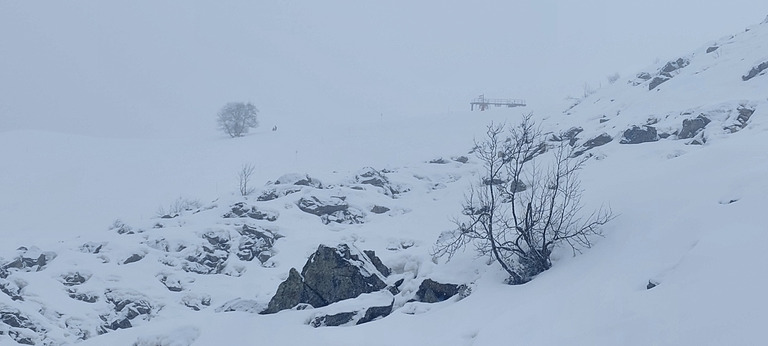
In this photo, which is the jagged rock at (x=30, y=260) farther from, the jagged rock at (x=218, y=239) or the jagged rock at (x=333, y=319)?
the jagged rock at (x=333, y=319)

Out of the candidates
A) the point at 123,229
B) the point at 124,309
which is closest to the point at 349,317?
the point at 124,309

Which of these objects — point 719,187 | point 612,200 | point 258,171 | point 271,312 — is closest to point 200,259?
point 271,312

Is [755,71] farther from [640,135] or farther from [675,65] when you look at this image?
[675,65]

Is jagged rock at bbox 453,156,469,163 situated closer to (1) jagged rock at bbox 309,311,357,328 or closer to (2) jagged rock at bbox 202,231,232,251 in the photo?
(2) jagged rock at bbox 202,231,232,251

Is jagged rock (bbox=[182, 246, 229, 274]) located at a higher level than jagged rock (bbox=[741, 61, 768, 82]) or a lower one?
lower

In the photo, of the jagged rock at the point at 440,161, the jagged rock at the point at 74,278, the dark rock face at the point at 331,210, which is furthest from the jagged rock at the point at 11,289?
the jagged rock at the point at 440,161

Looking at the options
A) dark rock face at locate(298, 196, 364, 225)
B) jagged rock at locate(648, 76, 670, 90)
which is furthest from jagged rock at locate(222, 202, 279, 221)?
jagged rock at locate(648, 76, 670, 90)

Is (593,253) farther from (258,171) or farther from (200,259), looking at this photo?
(258,171)

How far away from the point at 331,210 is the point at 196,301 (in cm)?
951

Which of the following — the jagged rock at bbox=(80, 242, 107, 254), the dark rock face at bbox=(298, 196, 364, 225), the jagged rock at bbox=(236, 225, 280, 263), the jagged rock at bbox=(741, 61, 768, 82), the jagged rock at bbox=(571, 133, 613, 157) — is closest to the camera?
the jagged rock at bbox=(80, 242, 107, 254)

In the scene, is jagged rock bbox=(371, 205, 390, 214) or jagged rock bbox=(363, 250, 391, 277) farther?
jagged rock bbox=(371, 205, 390, 214)

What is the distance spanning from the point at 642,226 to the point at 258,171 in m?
36.2

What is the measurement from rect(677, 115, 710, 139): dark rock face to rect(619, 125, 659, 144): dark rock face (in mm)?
1245

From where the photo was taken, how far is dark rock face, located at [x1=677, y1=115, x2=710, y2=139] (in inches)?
1038
